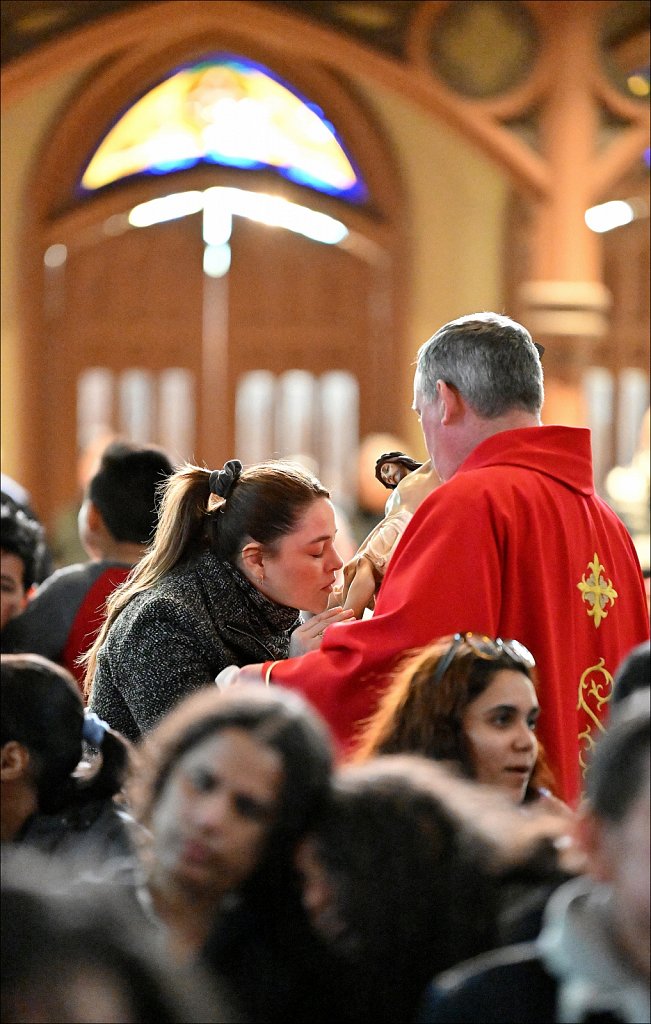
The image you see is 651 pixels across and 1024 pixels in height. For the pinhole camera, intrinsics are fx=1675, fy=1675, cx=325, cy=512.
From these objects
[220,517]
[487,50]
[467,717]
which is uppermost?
[487,50]

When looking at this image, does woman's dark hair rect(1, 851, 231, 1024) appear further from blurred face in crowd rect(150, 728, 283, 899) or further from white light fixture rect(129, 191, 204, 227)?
white light fixture rect(129, 191, 204, 227)

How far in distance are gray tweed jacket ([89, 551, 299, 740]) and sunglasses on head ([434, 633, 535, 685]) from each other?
56 centimetres

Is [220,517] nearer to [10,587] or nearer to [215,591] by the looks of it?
[215,591]

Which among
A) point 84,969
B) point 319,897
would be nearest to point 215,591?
point 319,897

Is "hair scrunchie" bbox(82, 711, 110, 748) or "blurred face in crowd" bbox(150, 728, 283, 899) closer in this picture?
"blurred face in crowd" bbox(150, 728, 283, 899)

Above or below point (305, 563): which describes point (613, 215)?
above

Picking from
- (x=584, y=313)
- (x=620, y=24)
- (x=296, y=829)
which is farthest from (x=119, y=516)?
(x=620, y=24)

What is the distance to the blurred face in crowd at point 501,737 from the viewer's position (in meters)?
2.46

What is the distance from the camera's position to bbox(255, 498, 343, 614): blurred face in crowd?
10.2 ft

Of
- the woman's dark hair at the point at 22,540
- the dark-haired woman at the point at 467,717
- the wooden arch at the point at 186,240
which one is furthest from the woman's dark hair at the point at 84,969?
the wooden arch at the point at 186,240

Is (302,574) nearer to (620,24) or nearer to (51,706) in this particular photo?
(51,706)

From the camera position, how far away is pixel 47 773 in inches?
85.0

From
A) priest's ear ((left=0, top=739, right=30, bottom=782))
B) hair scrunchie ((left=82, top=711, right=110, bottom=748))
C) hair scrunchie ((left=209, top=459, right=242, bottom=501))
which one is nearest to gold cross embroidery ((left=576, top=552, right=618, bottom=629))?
hair scrunchie ((left=209, top=459, right=242, bottom=501))

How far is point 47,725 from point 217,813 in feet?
1.79
